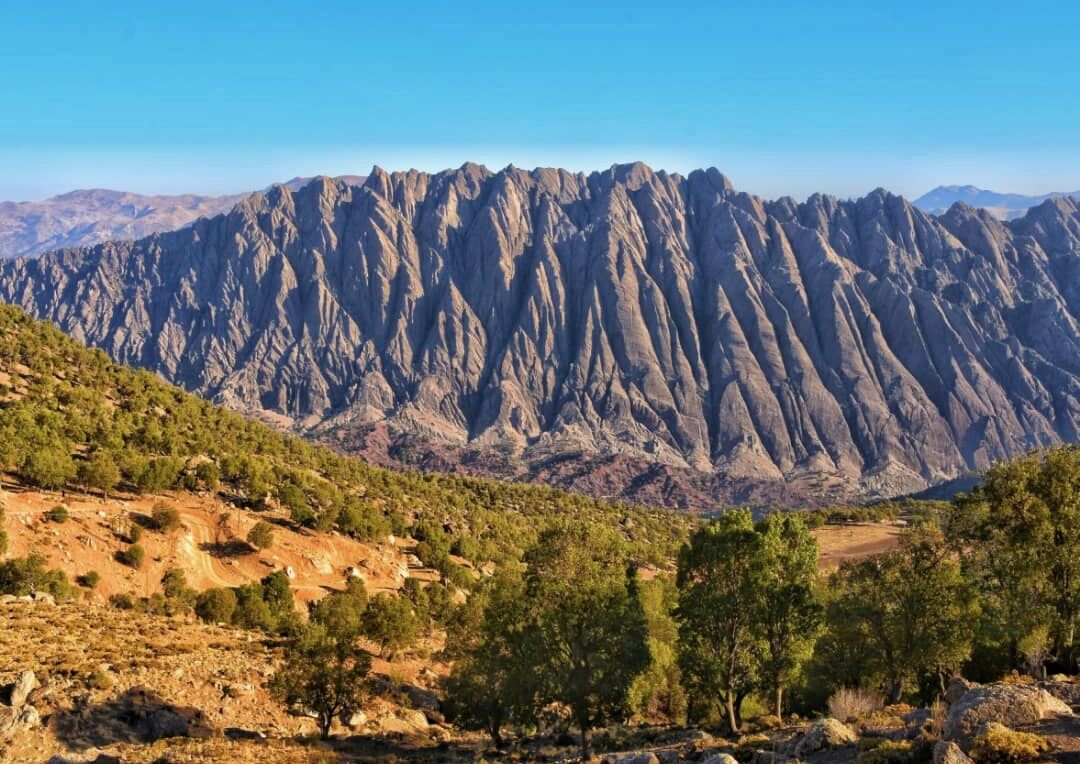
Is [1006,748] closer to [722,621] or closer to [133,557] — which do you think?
[722,621]

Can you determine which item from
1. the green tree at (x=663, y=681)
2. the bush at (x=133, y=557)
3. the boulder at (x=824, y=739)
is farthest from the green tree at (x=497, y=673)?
the bush at (x=133, y=557)

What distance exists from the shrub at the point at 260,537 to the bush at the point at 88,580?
1681 cm

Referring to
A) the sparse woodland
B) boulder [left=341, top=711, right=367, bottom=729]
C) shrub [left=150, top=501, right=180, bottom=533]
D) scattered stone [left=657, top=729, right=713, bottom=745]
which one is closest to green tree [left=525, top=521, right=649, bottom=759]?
the sparse woodland

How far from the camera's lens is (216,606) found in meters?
66.1

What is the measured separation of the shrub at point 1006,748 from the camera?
21922mm

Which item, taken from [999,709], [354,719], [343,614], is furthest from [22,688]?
[999,709]

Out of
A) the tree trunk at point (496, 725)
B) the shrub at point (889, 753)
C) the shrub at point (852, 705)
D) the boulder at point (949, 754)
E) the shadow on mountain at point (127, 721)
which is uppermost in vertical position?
the boulder at point (949, 754)

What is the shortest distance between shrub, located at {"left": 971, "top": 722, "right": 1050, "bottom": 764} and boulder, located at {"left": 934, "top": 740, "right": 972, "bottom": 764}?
48cm

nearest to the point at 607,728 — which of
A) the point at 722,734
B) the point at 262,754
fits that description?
the point at 722,734

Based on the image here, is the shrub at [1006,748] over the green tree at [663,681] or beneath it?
over

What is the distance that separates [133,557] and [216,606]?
9696 mm

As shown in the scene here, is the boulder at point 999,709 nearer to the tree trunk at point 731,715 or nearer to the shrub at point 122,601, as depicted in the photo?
the tree trunk at point 731,715

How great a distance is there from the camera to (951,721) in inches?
960

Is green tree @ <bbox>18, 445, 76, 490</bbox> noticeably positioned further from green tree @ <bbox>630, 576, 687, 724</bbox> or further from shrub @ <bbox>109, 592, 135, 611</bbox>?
green tree @ <bbox>630, 576, 687, 724</bbox>
